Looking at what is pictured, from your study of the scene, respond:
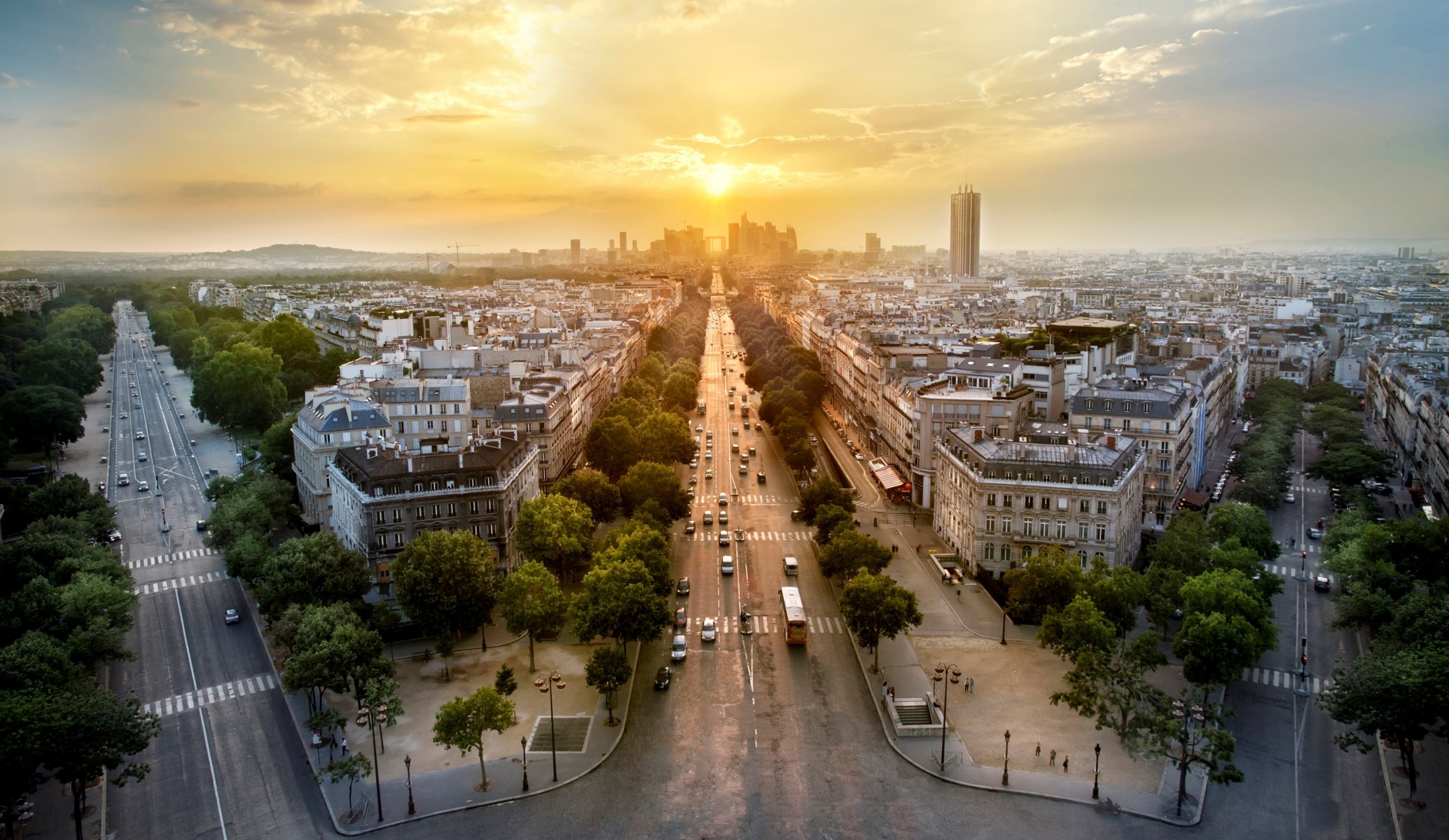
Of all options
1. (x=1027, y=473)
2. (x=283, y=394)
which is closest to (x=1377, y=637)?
(x=1027, y=473)

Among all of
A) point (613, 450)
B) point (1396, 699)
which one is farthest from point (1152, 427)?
point (613, 450)

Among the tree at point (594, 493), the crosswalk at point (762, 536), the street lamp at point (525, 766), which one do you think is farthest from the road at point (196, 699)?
the crosswalk at point (762, 536)

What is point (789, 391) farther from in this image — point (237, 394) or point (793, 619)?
point (793, 619)

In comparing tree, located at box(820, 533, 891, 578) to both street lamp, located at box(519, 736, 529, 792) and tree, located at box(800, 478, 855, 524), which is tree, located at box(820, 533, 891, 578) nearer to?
tree, located at box(800, 478, 855, 524)

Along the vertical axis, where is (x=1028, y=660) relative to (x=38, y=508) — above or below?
below

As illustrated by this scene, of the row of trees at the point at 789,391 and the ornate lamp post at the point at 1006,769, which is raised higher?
the row of trees at the point at 789,391

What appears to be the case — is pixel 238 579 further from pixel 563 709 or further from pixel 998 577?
pixel 998 577

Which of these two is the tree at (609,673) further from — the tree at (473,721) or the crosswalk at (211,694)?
the crosswalk at (211,694)
